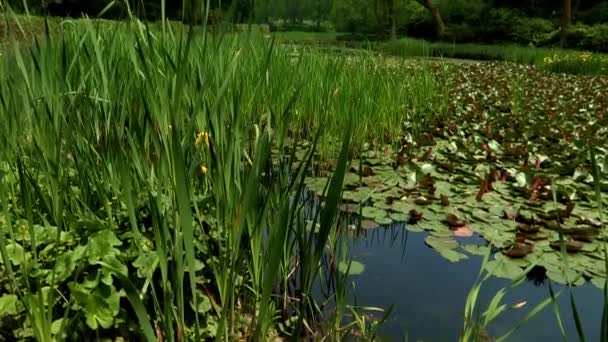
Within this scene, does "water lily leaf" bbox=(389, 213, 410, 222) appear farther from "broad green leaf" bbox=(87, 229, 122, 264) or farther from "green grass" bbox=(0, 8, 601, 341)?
"broad green leaf" bbox=(87, 229, 122, 264)

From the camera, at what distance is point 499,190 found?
7.74ft

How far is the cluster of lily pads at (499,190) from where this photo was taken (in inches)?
69.1

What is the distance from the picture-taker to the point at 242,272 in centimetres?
129

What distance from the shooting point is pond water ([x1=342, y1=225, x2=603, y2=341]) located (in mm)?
1399

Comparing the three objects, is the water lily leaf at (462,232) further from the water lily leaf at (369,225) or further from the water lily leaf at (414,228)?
the water lily leaf at (369,225)

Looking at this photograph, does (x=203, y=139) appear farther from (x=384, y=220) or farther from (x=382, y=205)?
(x=382, y=205)

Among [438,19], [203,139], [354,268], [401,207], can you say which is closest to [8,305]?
[203,139]

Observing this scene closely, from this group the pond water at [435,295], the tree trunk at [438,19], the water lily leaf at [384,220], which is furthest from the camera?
the tree trunk at [438,19]

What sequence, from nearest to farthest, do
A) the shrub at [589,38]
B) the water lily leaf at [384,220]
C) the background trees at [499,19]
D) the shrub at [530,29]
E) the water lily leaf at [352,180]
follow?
the water lily leaf at [384,220] → the water lily leaf at [352,180] → the shrub at [589,38] → the background trees at [499,19] → the shrub at [530,29]

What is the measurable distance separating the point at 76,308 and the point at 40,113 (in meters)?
0.52

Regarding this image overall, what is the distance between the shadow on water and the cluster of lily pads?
0.19 feet

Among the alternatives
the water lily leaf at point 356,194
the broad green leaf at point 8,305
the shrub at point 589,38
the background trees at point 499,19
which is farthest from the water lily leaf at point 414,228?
the shrub at point 589,38

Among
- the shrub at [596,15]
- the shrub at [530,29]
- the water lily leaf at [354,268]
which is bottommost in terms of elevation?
the water lily leaf at [354,268]

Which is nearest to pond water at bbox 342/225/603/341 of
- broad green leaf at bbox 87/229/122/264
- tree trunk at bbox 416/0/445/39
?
broad green leaf at bbox 87/229/122/264
